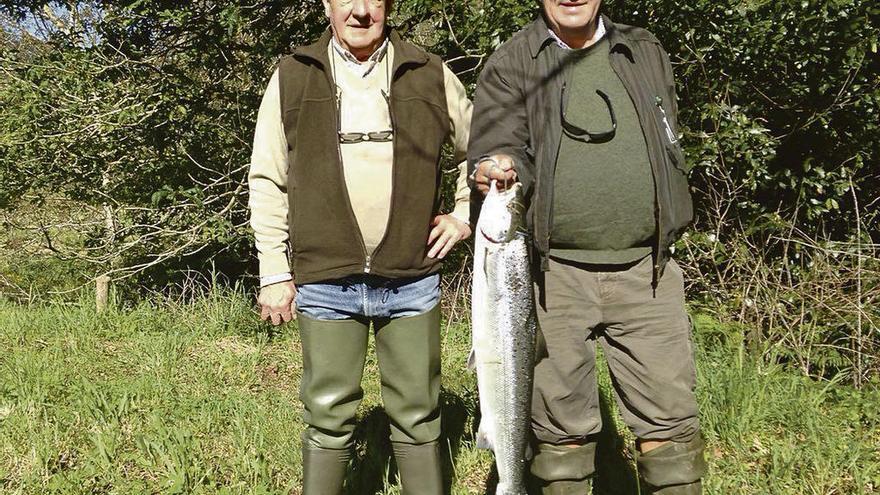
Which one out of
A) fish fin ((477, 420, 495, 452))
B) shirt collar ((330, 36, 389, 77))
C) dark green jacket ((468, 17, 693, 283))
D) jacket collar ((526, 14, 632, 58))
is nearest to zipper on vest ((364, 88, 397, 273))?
shirt collar ((330, 36, 389, 77))

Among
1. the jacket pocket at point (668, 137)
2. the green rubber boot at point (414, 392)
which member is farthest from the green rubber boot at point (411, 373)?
the jacket pocket at point (668, 137)

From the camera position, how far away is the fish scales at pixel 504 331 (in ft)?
8.15

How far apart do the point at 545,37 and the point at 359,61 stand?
0.72 metres

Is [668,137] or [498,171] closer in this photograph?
[498,171]

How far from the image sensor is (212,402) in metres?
4.38

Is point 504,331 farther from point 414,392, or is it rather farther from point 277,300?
point 277,300

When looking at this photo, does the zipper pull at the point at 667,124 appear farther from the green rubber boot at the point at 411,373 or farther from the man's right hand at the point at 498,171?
the green rubber boot at the point at 411,373

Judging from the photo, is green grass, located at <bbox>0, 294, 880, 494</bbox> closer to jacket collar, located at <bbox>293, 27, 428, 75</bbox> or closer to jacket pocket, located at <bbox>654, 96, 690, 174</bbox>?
jacket pocket, located at <bbox>654, 96, 690, 174</bbox>

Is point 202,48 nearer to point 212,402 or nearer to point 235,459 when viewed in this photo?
point 212,402

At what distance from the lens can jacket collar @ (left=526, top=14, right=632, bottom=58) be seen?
8.84 ft

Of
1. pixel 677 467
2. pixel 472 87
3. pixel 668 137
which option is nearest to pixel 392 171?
pixel 668 137

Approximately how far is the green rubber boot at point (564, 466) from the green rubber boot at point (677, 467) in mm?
240

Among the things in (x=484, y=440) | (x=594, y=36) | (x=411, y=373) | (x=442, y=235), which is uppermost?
(x=594, y=36)

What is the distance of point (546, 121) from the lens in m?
2.65
